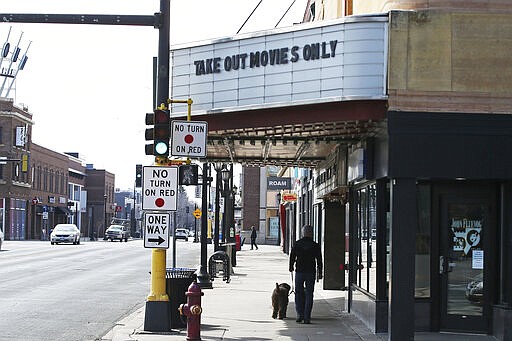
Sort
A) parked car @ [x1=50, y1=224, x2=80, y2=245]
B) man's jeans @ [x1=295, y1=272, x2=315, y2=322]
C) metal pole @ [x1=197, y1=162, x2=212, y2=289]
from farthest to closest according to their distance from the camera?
parked car @ [x1=50, y1=224, x2=80, y2=245] < metal pole @ [x1=197, y1=162, x2=212, y2=289] < man's jeans @ [x1=295, y1=272, x2=315, y2=322]

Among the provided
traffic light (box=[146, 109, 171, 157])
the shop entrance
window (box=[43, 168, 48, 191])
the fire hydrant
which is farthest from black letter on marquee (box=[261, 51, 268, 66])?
window (box=[43, 168, 48, 191])

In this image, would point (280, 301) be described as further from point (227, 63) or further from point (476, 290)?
point (227, 63)

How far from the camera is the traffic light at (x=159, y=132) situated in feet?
42.7

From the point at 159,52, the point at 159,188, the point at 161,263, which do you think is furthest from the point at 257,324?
the point at 159,52

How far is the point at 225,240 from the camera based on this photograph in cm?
2994

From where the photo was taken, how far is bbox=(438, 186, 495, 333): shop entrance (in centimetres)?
1270

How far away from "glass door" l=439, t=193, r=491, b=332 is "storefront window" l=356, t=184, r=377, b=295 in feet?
3.93

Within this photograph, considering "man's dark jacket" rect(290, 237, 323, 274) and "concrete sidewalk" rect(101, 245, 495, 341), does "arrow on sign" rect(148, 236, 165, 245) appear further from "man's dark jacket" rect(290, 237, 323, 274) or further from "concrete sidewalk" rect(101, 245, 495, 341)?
"man's dark jacket" rect(290, 237, 323, 274)

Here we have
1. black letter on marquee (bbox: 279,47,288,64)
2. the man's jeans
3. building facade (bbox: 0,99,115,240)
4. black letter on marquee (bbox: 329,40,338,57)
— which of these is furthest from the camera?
building facade (bbox: 0,99,115,240)

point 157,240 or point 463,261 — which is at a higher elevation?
point 157,240

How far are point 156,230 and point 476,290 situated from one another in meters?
4.98

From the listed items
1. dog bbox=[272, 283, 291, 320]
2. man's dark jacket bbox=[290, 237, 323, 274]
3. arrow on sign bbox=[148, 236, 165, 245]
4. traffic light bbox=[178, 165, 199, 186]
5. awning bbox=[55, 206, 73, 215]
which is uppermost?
traffic light bbox=[178, 165, 199, 186]

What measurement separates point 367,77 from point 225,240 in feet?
61.6

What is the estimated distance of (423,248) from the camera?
13.0 metres
